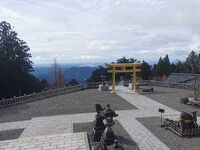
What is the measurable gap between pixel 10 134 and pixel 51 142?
10.1 feet

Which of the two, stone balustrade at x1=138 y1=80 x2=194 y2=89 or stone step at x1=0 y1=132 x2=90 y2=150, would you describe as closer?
stone step at x1=0 y1=132 x2=90 y2=150

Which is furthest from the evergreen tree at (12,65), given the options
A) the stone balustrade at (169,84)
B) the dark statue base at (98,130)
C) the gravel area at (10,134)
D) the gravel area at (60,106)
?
the dark statue base at (98,130)

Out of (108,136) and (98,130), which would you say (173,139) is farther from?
(98,130)

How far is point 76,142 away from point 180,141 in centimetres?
467

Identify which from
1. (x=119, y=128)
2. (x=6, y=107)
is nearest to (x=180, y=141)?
(x=119, y=128)

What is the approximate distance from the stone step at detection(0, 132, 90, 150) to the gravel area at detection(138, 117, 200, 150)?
3.54m

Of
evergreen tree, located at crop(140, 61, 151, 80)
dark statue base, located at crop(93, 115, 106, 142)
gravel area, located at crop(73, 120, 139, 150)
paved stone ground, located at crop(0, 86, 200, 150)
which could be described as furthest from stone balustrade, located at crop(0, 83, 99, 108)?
evergreen tree, located at crop(140, 61, 151, 80)

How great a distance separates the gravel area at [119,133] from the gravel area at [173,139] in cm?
144

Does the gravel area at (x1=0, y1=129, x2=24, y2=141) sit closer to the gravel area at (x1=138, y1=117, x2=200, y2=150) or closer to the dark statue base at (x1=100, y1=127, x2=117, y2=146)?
the dark statue base at (x1=100, y1=127, x2=117, y2=146)

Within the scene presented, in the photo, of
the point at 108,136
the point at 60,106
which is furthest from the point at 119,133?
the point at 60,106

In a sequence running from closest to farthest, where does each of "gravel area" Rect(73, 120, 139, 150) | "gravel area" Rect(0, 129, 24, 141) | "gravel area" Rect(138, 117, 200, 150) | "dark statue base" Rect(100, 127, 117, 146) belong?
"dark statue base" Rect(100, 127, 117, 146), "gravel area" Rect(138, 117, 200, 150), "gravel area" Rect(73, 120, 139, 150), "gravel area" Rect(0, 129, 24, 141)

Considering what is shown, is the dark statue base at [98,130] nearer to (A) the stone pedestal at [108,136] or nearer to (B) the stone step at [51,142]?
(B) the stone step at [51,142]

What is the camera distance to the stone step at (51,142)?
1201 cm

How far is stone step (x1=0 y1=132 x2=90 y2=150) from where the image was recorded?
1201cm
